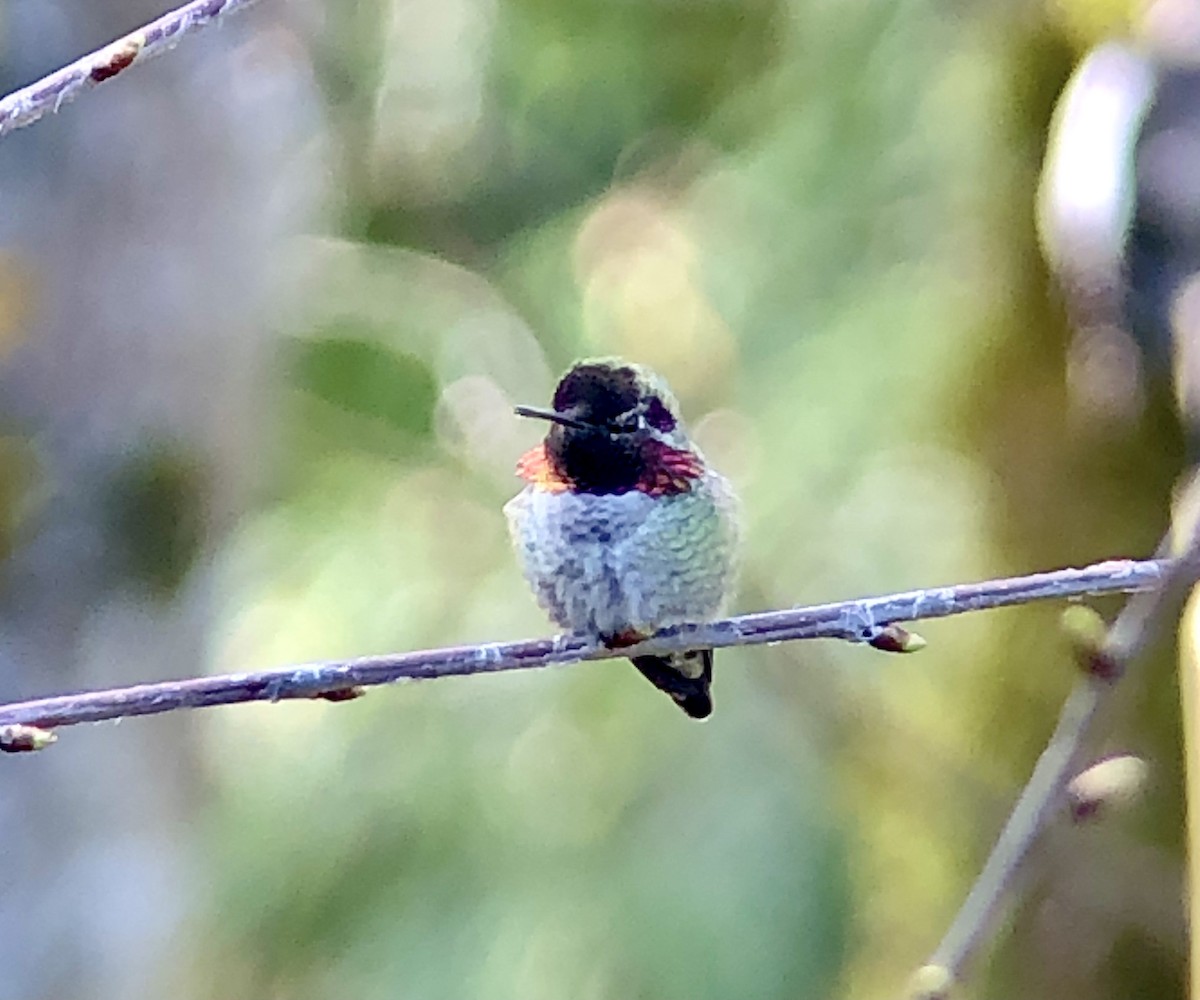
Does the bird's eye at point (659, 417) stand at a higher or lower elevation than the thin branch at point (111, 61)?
higher

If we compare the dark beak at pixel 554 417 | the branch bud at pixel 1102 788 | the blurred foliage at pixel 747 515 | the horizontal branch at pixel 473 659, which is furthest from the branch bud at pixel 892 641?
the blurred foliage at pixel 747 515

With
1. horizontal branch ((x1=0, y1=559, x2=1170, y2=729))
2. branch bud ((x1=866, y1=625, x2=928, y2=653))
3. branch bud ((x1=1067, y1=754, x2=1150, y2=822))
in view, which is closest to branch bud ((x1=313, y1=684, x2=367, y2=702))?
horizontal branch ((x1=0, y1=559, x2=1170, y2=729))

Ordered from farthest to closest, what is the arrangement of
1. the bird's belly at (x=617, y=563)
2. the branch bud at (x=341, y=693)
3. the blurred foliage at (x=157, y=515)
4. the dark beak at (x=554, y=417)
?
the blurred foliage at (x=157, y=515), the bird's belly at (x=617, y=563), the dark beak at (x=554, y=417), the branch bud at (x=341, y=693)

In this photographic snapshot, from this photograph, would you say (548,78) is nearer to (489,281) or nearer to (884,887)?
(489,281)

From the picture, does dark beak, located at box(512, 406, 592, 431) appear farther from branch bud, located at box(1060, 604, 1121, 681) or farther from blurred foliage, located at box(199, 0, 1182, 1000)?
blurred foliage, located at box(199, 0, 1182, 1000)

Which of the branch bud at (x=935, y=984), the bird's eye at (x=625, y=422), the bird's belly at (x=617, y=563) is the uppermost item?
the bird's eye at (x=625, y=422)

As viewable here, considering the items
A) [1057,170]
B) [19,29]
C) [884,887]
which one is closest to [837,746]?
[884,887]

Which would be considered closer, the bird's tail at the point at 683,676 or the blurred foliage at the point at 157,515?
the bird's tail at the point at 683,676

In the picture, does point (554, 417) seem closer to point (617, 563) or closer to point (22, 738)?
point (617, 563)

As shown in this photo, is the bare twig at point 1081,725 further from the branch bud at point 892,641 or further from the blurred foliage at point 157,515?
the blurred foliage at point 157,515
